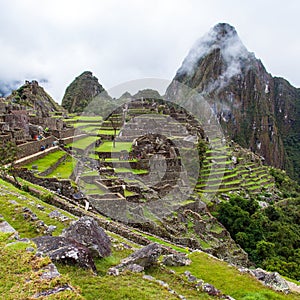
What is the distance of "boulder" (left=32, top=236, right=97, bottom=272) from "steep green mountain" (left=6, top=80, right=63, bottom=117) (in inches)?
1408

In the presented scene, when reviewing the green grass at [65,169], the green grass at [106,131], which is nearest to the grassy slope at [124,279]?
the green grass at [65,169]

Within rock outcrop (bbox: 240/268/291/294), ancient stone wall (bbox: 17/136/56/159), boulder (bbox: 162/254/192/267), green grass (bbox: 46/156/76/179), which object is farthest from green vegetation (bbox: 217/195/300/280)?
ancient stone wall (bbox: 17/136/56/159)

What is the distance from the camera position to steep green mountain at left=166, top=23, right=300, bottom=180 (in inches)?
5650

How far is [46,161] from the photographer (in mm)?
17781

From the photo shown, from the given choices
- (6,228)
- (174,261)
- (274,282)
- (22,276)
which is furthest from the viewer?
(174,261)

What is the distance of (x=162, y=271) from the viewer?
A: 631cm

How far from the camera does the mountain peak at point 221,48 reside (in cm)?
16094

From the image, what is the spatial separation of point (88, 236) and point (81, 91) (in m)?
66.1

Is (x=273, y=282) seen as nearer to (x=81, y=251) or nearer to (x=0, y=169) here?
(x=81, y=251)

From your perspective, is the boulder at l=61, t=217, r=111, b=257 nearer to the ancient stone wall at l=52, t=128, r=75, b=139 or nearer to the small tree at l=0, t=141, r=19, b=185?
the small tree at l=0, t=141, r=19, b=185

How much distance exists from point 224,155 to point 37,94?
2821 cm

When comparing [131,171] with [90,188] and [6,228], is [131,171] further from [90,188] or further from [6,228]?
[6,228]

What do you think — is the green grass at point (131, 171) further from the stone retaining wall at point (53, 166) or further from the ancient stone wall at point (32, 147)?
the ancient stone wall at point (32, 147)

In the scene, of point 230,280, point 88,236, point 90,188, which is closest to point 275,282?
point 230,280
